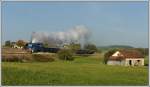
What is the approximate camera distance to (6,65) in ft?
17.4

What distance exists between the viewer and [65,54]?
17.5ft

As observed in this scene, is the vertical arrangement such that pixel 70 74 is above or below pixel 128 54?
below

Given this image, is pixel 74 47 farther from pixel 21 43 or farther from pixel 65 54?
pixel 21 43

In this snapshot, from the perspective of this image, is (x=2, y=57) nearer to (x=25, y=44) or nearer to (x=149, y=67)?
(x=25, y=44)

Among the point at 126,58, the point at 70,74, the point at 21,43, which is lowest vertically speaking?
the point at 70,74

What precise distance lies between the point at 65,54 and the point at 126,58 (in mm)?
538

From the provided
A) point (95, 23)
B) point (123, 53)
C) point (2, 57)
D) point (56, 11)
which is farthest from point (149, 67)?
point (2, 57)

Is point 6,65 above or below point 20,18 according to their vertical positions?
below

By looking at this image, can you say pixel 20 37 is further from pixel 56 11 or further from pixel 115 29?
pixel 115 29

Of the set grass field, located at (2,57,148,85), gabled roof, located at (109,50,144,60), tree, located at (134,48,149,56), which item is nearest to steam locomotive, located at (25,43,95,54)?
grass field, located at (2,57,148,85)

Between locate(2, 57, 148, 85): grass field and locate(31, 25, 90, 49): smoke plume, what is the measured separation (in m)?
0.18

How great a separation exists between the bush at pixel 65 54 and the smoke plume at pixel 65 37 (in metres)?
0.07

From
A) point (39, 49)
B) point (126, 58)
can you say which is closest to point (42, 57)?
point (39, 49)

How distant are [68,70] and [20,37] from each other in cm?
51
